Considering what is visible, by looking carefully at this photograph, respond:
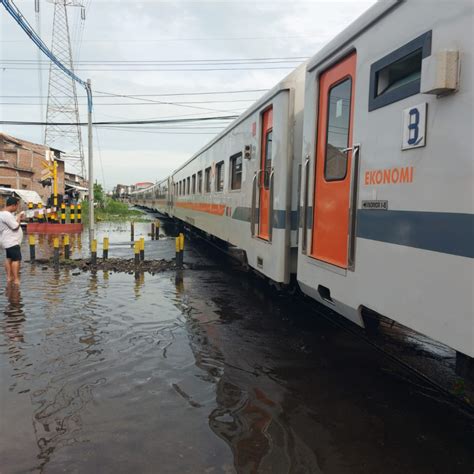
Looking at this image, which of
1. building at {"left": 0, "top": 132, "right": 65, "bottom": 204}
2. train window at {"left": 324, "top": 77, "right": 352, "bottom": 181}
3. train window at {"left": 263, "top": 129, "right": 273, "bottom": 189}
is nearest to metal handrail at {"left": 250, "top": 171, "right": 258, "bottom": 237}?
train window at {"left": 263, "top": 129, "right": 273, "bottom": 189}

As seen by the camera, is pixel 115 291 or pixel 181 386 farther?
pixel 115 291

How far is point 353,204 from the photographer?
3.72 meters

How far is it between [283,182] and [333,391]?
2.43 m

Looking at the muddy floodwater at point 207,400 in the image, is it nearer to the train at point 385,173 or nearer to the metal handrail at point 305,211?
the train at point 385,173

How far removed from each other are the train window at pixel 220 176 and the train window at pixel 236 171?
93cm

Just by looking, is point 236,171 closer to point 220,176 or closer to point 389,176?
point 220,176

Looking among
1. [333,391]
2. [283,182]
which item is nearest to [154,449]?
[333,391]

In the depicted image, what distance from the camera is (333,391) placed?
4.14m

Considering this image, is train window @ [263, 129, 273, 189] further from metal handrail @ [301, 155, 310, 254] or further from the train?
metal handrail @ [301, 155, 310, 254]

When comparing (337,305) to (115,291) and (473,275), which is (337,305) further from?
(115,291)

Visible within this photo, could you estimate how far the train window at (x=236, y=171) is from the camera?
324 inches

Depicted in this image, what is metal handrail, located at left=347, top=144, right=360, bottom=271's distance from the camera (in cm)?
371

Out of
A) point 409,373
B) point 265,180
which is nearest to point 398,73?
point 409,373

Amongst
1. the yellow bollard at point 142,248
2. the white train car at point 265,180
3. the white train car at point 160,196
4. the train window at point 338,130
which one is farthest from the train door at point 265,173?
the white train car at point 160,196
